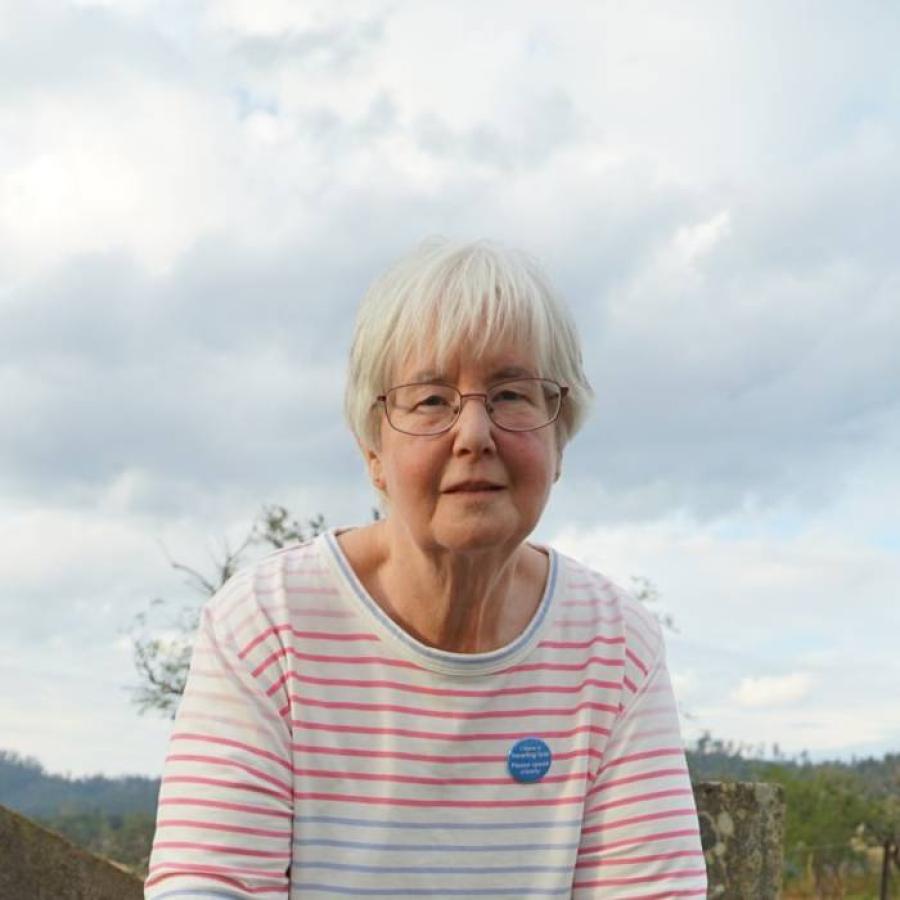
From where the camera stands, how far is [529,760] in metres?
2.91

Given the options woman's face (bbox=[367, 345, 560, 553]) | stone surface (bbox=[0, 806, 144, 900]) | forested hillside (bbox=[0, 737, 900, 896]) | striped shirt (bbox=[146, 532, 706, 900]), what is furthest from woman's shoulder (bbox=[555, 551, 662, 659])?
forested hillside (bbox=[0, 737, 900, 896])

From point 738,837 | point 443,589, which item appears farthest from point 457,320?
point 738,837

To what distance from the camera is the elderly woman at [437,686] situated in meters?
2.71

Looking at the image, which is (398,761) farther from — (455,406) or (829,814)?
(829,814)

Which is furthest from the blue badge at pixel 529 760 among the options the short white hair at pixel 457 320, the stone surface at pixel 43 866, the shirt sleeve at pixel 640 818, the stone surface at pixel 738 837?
the stone surface at pixel 738 837

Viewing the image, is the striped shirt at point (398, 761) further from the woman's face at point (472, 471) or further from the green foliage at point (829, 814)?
the green foliage at point (829, 814)

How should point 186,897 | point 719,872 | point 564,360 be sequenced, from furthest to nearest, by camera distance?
point 719,872 → point 564,360 → point 186,897

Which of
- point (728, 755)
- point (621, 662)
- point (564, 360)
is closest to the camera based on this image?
point (564, 360)

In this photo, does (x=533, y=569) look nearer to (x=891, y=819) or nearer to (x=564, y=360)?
(x=564, y=360)

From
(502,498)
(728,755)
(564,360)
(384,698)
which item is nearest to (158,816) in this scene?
(384,698)

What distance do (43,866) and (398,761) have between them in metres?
1.90

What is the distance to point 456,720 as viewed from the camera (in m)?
2.87

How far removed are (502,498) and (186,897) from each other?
93 centimetres

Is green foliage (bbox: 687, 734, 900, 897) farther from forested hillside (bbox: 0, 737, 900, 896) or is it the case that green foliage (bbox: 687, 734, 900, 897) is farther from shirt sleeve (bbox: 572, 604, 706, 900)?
shirt sleeve (bbox: 572, 604, 706, 900)
